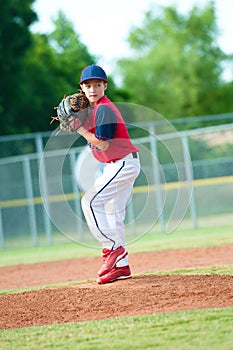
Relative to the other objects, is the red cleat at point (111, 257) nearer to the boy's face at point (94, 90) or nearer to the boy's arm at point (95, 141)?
the boy's arm at point (95, 141)

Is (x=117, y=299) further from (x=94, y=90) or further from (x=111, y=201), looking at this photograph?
(x=94, y=90)

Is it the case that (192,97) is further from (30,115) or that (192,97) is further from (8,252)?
(8,252)

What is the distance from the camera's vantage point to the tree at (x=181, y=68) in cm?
5641

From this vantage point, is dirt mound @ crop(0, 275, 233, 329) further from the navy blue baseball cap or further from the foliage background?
the foliage background

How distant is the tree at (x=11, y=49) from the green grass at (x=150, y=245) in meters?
11.5

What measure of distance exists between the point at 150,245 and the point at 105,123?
26.0 feet

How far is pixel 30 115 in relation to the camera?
1192 inches

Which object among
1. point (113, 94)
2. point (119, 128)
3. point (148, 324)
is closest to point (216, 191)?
point (119, 128)

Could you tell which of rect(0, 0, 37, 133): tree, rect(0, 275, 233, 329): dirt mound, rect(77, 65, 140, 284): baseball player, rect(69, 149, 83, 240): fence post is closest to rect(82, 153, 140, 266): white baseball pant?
rect(77, 65, 140, 284): baseball player

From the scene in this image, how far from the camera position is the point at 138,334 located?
18.6ft

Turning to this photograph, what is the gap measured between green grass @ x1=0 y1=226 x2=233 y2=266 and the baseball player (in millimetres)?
4769

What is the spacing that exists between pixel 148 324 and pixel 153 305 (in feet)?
2.33

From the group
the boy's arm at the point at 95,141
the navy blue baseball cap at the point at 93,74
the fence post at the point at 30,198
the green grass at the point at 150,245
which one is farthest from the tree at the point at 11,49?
the boy's arm at the point at 95,141

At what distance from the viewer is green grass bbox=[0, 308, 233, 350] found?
5.32m
